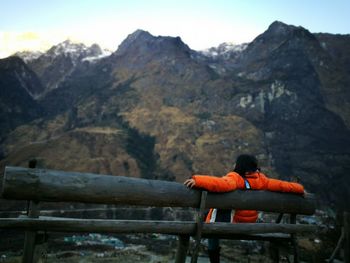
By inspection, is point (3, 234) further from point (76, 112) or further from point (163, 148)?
point (76, 112)

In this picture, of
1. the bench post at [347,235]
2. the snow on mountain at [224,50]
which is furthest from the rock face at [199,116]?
the bench post at [347,235]

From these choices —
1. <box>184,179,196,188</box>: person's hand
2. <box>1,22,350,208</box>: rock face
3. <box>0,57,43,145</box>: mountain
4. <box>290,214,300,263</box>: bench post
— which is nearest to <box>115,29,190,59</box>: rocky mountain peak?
<box>1,22,350,208</box>: rock face

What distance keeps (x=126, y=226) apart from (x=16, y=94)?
81937 millimetres

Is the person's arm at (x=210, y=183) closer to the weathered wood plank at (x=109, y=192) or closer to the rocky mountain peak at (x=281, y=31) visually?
the weathered wood plank at (x=109, y=192)

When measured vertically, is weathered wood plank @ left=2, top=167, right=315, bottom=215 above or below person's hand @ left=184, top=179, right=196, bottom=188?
below

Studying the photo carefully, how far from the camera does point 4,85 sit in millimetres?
77438

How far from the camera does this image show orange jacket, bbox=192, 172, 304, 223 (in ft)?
13.1

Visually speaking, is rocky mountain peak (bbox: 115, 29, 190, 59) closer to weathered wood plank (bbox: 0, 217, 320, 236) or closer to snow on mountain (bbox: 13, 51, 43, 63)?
snow on mountain (bbox: 13, 51, 43, 63)

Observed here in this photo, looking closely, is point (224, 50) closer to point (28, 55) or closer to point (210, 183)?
point (28, 55)

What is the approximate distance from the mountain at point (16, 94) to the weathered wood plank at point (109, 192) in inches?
2764

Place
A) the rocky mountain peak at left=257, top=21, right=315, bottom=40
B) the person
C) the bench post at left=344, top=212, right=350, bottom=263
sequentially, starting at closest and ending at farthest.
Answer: the person < the bench post at left=344, top=212, right=350, bottom=263 < the rocky mountain peak at left=257, top=21, right=315, bottom=40

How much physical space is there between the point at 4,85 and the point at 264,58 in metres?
53.9

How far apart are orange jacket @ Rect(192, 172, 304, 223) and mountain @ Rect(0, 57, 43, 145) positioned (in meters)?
70.0

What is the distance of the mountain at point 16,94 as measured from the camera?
72.6 metres
